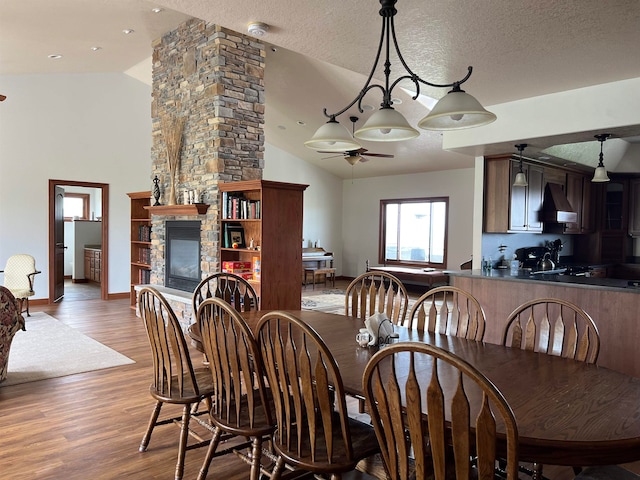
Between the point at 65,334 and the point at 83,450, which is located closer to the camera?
the point at 83,450

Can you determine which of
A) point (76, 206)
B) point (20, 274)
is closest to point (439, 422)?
point (20, 274)

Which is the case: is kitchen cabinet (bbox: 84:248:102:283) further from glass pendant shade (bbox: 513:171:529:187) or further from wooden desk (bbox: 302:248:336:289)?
glass pendant shade (bbox: 513:171:529:187)

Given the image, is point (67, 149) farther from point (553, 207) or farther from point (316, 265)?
point (553, 207)

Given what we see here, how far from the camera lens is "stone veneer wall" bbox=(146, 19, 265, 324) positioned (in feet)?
17.5

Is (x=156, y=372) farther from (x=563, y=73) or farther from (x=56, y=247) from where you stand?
(x=56, y=247)

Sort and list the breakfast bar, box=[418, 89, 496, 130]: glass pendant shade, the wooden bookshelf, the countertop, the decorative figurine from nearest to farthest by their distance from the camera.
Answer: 1. box=[418, 89, 496, 130]: glass pendant shade
2. the breakfast bar
3. the countertop
4. the wooden bookshelf
5. the decorative figurine

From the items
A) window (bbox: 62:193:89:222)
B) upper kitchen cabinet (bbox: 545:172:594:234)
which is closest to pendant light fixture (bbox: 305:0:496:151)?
upper kitchen cabinet (bbox: 545:172:594:234)

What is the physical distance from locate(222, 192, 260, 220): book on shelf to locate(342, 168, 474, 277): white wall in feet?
19.3

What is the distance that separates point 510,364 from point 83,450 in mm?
2381

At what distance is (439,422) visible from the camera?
1.32 metres

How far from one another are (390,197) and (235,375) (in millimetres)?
9495

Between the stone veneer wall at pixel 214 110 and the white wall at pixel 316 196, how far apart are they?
488 cm

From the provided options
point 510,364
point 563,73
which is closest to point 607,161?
point 563,73

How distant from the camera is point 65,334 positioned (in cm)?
554
